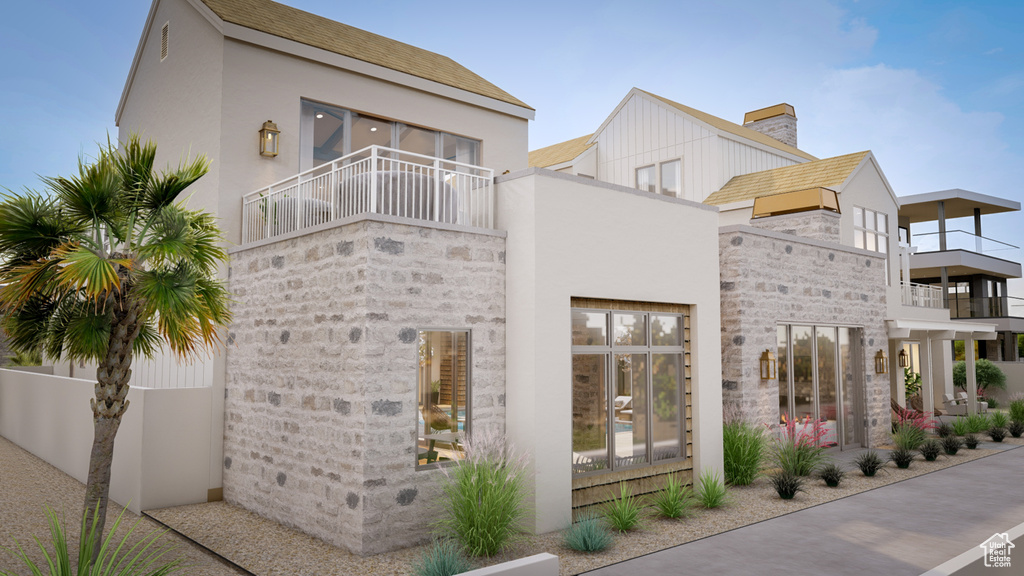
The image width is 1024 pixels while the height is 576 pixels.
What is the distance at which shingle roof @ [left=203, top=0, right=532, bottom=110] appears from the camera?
10.7m

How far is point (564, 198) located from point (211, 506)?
6.45 meters

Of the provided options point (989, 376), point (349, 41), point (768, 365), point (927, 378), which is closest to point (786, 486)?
point (768, 365)

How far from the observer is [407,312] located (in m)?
7.10

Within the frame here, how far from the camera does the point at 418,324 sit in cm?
718

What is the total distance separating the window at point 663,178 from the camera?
62.3 ft

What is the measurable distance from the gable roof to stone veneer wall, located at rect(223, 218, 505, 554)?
13166mm

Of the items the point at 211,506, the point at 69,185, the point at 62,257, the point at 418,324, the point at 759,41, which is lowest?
the point at 211,506

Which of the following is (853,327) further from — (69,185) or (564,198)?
(69,185)

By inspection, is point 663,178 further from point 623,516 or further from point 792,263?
point 623,516

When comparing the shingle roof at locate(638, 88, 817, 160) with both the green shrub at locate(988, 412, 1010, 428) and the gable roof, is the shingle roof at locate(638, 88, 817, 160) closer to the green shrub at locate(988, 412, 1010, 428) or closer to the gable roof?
the gable roof

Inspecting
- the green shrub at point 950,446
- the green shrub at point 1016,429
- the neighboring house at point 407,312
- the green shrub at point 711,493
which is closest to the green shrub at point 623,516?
the neighboring house at point 407,312

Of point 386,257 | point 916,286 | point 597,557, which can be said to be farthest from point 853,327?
point 386,257

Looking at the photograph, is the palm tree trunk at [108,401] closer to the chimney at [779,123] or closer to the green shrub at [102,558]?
the green shrub at [102,558]

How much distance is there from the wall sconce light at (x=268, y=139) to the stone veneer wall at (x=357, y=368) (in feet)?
7.00
